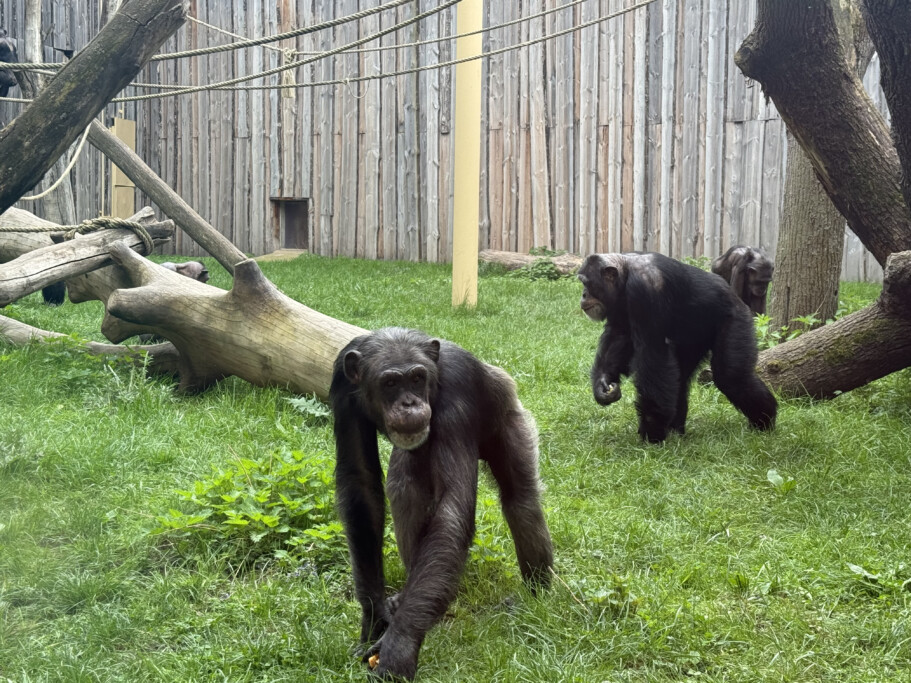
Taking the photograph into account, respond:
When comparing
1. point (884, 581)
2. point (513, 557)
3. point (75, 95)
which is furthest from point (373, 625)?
point (75, 95)

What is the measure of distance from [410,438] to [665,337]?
3293mm

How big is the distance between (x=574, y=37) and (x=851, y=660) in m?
11.3

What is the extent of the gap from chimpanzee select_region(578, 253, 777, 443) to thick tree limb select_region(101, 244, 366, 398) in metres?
1.72

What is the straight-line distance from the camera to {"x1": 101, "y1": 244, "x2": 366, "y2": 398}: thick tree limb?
6.29 m

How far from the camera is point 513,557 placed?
420 centimetres

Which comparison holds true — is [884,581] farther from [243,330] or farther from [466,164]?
[466,164]

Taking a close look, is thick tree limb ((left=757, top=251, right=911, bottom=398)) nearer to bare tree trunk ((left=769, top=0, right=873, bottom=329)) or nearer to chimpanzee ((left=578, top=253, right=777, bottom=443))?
chimpanzee ((left=578, top=253, right=777, bottom=443))

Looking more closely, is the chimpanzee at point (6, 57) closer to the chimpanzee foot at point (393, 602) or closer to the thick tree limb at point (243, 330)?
the thick tree limb at point (243, 330)

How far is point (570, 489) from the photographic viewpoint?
5219mm

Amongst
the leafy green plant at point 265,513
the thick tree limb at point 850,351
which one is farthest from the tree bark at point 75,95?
the thick tree limb at point 850,351

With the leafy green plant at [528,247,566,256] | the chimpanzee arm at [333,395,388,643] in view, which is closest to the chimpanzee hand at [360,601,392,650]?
the chimpanzee arm at [333,395,388,643]

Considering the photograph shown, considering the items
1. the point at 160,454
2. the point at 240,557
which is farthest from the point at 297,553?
the point at 160,454

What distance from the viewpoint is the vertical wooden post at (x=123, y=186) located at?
1767cm

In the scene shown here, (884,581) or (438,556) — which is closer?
(438,556)
